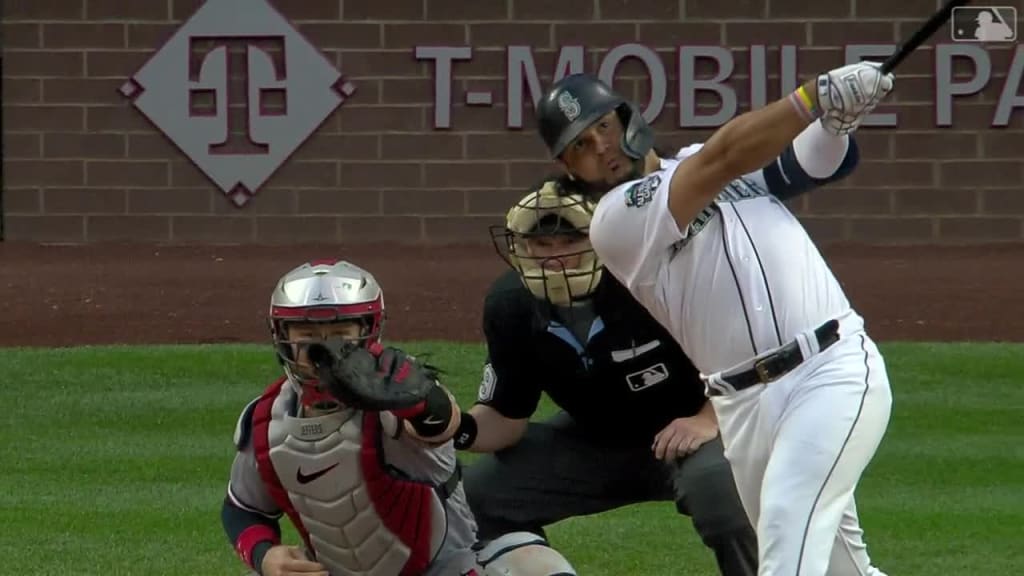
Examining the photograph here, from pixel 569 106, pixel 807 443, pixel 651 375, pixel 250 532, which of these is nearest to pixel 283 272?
pixel 651 375

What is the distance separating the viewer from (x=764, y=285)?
4297 millimetres

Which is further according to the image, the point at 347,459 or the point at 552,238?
the point at 552,238

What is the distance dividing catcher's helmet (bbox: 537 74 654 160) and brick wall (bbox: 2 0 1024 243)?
10000mm

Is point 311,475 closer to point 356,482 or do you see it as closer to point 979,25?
point 356,482

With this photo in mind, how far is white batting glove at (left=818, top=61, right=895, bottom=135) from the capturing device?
3967mm

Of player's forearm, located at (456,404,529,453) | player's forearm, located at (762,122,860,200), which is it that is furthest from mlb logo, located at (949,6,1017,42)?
player's forearm, located at (456,404,529,453)

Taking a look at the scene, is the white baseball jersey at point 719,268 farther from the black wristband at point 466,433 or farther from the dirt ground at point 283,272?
the dirt ground at point 283,272

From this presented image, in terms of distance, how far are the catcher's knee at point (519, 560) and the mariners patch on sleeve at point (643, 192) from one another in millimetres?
885

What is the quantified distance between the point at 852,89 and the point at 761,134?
21cm

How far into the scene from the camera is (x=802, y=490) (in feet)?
13.6

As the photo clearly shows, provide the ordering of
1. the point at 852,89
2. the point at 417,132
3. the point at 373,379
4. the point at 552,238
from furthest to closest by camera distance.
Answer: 1. the point at 417,132
2. the point at 552,238
3. the point at 373,379
4. the point at 852,89

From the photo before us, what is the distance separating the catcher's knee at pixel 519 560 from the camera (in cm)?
447

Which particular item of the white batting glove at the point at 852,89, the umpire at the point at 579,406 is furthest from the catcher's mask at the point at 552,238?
the white batting glove at the point at 852,89

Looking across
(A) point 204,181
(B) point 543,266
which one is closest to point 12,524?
(B) point 543,266
